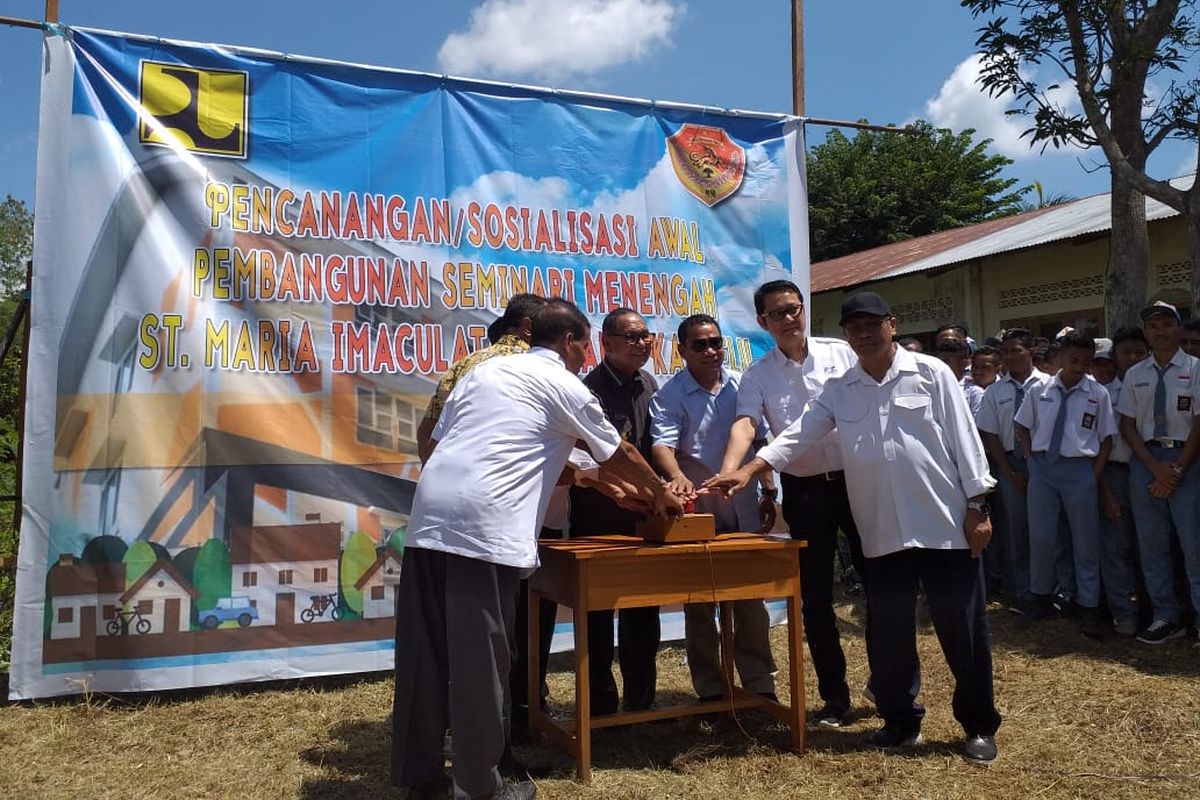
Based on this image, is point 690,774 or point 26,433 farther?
point 26,433

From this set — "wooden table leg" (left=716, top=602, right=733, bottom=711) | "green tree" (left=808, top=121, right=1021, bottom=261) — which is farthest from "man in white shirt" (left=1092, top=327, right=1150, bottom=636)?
"green tree" (left=808, top=121, right=1021, bottom=261)

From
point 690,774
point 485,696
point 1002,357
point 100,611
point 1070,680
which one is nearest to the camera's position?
point 485,696

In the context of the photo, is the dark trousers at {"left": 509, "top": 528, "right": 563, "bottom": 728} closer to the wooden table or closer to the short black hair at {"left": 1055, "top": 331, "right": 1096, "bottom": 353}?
the wooden table

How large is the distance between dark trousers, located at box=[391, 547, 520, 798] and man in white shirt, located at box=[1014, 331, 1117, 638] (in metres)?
3.68

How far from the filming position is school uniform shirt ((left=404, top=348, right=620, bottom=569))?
2891 millimetres

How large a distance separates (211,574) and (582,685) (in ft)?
6.60

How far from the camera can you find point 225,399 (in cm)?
436

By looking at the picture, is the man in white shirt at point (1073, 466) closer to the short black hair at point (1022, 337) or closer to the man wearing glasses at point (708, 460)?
the short black hair at point (1022, 337)

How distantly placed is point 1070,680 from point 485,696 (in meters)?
3.05

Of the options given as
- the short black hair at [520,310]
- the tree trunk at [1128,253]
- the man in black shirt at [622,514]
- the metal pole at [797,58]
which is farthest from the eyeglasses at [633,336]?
the tree trunk at [1128,253]

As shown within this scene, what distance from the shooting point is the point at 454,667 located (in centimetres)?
290

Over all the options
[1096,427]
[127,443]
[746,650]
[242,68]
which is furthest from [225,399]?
[1096,427]

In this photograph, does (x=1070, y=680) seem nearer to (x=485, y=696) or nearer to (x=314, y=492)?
(x=485, y=696)

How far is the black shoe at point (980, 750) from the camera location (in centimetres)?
339
